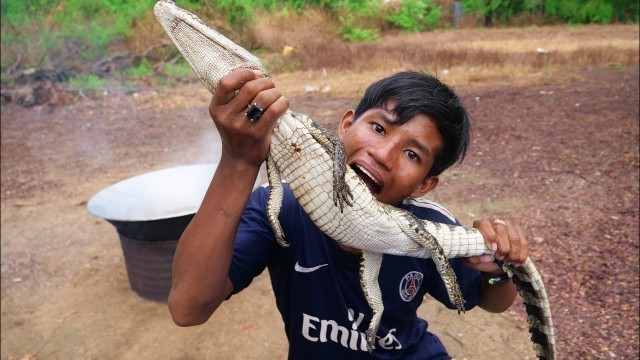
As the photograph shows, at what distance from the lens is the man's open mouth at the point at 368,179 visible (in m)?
1.62

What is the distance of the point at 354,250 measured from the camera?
69.1 inches

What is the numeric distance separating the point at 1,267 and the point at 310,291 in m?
3.81

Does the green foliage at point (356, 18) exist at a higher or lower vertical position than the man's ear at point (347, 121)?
lower

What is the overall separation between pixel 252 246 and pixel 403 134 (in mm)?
645

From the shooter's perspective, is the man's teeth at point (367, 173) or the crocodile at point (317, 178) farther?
the man's teeth at point (367, 173)

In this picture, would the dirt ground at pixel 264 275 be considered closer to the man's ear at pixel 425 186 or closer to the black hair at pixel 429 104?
the man's ear at pixel 425 186

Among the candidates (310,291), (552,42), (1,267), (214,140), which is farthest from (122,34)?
(310,291)

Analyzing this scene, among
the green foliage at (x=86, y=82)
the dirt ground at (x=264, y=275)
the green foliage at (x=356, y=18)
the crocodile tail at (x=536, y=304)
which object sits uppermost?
the crocodile tail at (x=536, y=304)

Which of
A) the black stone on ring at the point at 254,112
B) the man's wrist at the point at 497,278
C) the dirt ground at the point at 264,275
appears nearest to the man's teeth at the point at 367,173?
the black stone on ring at the point at 254,112

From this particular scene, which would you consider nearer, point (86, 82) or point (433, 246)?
point (433, 246)

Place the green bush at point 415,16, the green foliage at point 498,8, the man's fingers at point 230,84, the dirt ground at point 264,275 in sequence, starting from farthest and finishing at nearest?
the green foliage at point 498,8 → the green bush at point 415,16 → the dirt ground at point 264,275 → the man's fingers at point 230,84

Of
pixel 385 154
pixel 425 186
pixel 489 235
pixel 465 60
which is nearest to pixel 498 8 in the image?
pixel 465 60

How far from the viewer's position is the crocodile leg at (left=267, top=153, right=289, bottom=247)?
153 centimetres

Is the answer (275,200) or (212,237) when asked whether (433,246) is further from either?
(212,237)
